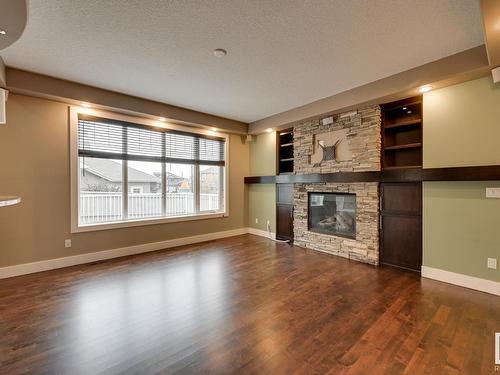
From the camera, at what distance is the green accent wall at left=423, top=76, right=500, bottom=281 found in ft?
9.67

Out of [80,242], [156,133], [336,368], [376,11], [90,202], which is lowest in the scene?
[336,368]

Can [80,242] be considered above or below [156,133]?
below

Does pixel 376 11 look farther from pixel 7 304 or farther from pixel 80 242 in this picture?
pixel 80 242

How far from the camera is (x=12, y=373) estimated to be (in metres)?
1.69

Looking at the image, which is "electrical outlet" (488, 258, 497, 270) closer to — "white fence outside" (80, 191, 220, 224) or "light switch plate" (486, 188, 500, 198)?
"light switch plate" (486, 188, 500, 198)

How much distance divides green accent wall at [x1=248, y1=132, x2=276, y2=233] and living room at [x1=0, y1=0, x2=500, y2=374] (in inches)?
16.4

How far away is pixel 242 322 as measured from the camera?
2322 millimetres

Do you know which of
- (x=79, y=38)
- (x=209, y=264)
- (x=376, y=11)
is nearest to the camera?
(x=376, y=11)

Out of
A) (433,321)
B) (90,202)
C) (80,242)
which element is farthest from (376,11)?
(80,242)

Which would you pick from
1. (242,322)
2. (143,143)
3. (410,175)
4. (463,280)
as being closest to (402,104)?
(410,175)

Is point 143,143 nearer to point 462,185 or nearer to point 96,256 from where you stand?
point 96,256

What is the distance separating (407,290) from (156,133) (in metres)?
4.98

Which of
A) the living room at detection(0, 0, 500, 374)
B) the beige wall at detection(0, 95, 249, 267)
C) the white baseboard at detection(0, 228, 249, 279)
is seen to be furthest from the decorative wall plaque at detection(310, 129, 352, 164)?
the beige wall at detection(0, 95, 249, 267)

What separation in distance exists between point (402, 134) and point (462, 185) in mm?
1256
